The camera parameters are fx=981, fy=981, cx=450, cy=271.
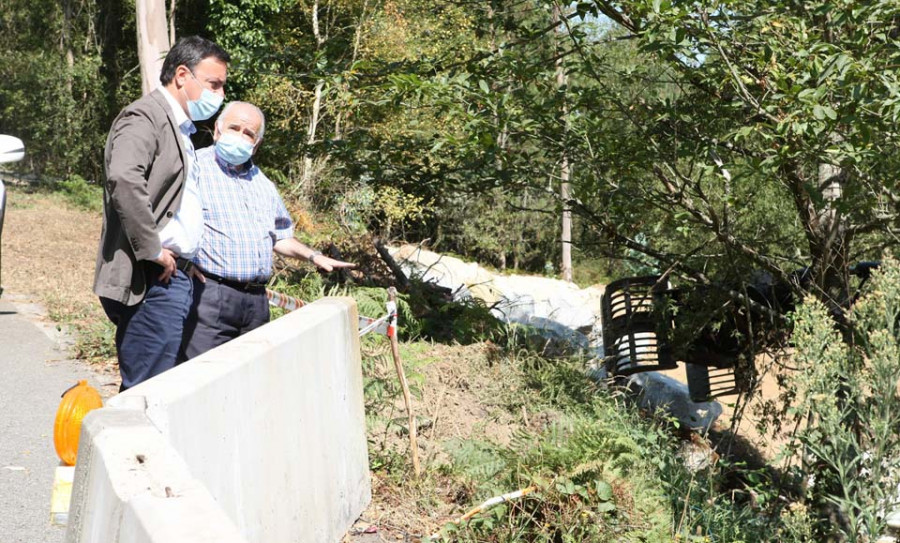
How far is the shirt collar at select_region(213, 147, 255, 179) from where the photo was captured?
471cm

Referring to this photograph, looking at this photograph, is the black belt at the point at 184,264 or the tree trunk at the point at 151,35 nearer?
the black belt at the point at 184,264

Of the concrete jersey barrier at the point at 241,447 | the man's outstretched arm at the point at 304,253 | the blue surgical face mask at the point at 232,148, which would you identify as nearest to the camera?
the concrete jersey barrier at the point at 241,447

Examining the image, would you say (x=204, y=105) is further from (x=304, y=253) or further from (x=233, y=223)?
(x=304, y=253)

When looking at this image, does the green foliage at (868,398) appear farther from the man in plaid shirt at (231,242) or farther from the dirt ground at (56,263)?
the dirt ground at (56,263)

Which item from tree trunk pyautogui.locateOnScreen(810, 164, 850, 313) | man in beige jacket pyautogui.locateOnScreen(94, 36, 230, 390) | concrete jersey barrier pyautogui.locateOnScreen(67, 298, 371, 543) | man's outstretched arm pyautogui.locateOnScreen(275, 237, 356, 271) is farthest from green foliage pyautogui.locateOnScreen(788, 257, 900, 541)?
tree trunk pyautogui.locateOnScreen(810, 164, 850, 313)

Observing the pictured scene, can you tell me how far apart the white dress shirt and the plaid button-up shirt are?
17 centimetres

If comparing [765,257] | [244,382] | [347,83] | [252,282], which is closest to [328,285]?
[347,83]

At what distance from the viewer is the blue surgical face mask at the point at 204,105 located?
172 inches

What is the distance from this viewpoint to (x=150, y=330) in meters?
4.12

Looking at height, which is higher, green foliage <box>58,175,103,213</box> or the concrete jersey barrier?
the concrete jersey barrier

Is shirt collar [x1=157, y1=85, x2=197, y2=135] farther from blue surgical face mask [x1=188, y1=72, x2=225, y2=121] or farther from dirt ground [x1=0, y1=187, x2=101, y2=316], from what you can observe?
dirt ground [x1=0, y1=187, x2=101, y2=316]

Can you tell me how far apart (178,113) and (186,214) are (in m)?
0.44

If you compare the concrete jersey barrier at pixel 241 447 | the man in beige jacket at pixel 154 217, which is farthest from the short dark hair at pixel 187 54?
the concrete jersey barrier at pixel 241 447

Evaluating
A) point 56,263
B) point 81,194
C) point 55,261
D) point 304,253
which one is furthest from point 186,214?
point 81,194
